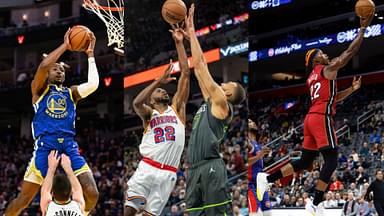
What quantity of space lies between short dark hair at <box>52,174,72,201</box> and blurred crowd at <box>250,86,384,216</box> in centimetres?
736

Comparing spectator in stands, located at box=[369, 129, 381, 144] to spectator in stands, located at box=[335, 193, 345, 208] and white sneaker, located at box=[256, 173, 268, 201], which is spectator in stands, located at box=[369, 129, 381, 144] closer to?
spectator in stands, located at box=[335, 193, 345, 208]

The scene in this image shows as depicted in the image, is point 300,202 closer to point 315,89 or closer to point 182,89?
point 315,89

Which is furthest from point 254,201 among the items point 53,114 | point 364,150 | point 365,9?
point 364,150

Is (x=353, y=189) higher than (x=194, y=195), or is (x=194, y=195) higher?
(x=353, y=189)

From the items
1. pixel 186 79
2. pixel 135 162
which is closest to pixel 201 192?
pixel 186 79

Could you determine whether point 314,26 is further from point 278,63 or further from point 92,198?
point 92,198

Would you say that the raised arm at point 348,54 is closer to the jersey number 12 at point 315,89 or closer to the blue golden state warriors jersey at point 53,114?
the jersey number 12 at point 315,89

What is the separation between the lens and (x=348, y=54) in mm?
7309

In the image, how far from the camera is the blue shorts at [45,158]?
22.0 ft

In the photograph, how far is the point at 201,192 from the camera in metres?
5.83

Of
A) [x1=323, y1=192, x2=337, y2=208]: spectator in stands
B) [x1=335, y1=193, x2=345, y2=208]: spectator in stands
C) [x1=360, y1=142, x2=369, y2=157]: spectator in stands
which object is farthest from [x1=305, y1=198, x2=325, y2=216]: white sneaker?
[x1=360, y1=142, x2=369, y2=157]: spectator in stands

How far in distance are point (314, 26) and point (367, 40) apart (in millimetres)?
1435

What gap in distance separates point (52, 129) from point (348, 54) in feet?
11.5

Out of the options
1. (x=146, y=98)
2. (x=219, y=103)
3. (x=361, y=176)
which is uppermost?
(x=146, y=98)
